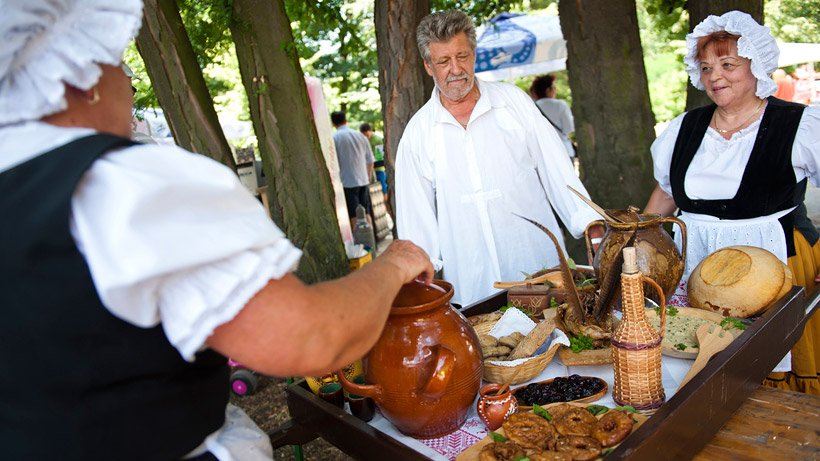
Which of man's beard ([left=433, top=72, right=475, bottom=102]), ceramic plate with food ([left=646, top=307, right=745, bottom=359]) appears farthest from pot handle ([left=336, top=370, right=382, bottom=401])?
man's beard ([left=433, top=72, right=475, bottom=102])

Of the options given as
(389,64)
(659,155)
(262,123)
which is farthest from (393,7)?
(659,155)

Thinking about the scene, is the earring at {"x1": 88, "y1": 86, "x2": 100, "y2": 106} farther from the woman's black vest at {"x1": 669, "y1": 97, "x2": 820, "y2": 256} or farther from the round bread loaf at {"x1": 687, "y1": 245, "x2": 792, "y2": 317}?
the woman's black vest at {"x1": 669, "y1": 97, "x2": 820, "y2": 256}

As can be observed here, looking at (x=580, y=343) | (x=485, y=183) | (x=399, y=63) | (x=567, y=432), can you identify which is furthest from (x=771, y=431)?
(x=399, y=63)

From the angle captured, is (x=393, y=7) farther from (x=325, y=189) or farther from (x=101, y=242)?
(x=101, y=242)

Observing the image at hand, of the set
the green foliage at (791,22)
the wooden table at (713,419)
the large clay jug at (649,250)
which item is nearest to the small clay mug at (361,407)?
the wooden table at (713,419)

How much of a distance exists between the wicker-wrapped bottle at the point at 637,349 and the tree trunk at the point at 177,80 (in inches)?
126

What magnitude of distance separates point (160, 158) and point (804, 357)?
2.64 metres

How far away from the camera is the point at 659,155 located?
2.89m

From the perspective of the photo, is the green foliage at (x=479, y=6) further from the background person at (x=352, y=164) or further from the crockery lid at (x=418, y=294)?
the background person at (x=352, y=164)

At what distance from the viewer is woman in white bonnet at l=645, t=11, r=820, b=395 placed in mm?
2438

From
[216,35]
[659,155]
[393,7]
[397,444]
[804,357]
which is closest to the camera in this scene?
[397,444]

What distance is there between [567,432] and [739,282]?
3.43ft

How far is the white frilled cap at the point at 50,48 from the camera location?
814 millimetres

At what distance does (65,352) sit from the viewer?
792mm
